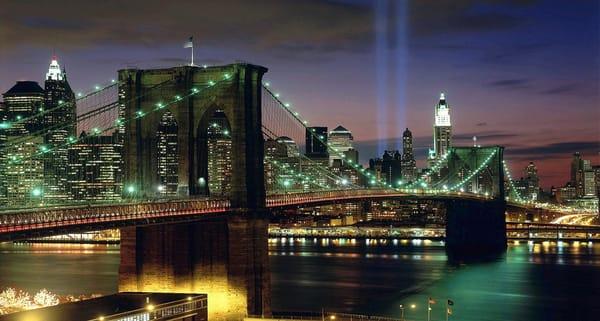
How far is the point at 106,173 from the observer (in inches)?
4092

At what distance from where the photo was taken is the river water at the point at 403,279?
207ft

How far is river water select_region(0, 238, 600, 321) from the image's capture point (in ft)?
207

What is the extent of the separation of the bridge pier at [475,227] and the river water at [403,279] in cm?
218

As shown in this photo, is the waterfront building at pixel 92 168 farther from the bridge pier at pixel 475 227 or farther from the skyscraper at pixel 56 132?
the bridge pier at pixel 475 227

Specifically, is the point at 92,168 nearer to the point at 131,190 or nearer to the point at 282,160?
the point at 282,160

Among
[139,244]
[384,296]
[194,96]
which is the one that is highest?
[194,96]

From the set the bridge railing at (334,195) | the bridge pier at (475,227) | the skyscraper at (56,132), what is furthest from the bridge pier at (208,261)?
the bridge pier at (475,227)

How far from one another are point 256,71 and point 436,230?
119913 millimetres

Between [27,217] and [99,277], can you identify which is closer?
[27,217]

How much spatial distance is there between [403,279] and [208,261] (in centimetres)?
3843

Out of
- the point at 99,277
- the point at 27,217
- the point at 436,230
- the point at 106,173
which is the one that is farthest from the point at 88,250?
the point at 27,217

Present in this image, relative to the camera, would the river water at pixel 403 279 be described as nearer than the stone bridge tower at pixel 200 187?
No

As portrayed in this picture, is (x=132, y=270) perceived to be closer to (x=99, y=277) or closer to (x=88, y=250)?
(x=99, y=277)

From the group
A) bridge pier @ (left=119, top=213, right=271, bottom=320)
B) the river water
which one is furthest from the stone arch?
the river water
